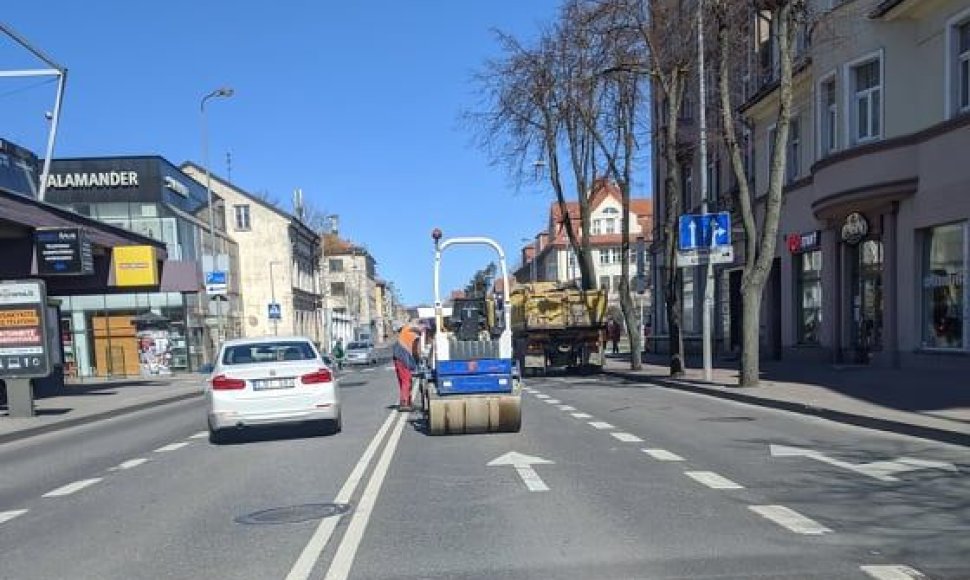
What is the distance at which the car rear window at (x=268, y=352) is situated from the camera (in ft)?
47.0

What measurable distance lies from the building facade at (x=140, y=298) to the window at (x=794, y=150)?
80.1 ft

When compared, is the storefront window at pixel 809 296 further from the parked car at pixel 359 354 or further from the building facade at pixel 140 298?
the parked car at pixel 359 354

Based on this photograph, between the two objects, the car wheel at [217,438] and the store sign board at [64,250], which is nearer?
the car wheel at [217,438]

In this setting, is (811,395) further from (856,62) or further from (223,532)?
(223,532)

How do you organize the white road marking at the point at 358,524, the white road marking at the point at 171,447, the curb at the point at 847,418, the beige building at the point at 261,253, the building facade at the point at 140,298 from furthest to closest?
the beige building at the point at 261,253
the building facade at the point at 140,298
the white road marking at the point at 171,447
the curb at the point at 847,418
the white road marking at the point at 358,524

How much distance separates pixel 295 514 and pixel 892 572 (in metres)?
4.84

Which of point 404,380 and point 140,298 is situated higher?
point 140,298

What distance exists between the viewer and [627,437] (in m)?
12.9

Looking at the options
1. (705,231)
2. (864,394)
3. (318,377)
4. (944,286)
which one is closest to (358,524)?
(318,377)

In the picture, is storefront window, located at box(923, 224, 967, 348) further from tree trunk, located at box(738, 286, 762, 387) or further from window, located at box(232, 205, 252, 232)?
window, located at box(232, 205, 252, 232)

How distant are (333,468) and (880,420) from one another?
768cm

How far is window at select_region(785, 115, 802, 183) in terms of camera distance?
28969mm

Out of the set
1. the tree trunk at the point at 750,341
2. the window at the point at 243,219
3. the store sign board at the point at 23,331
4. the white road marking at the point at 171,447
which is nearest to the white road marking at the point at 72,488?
the white road marking at the point at 171,447

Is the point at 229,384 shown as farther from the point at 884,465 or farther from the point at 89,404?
the point at 89,404
